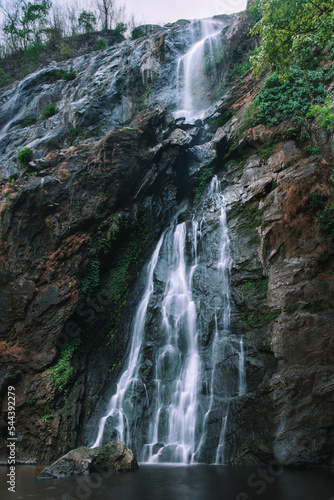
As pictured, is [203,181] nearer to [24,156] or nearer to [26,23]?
[24,156]

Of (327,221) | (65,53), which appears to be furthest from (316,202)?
(65,53)

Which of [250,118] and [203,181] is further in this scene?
[203,181]

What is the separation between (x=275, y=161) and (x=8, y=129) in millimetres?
22275

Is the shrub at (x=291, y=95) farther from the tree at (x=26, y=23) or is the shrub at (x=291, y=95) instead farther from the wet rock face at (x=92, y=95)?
the tree at (x=26, y=23)

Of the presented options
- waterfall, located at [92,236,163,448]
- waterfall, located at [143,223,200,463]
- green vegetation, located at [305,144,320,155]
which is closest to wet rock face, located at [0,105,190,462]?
waterfall, located at [92,236,163,448]

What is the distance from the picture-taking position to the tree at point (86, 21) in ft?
130

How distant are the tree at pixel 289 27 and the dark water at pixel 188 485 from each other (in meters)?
10.8

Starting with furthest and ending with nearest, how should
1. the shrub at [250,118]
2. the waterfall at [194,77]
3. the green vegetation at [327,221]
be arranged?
the waterfall at [194,77] → the shrub at [250,118] → the green vegetation at [327,221]

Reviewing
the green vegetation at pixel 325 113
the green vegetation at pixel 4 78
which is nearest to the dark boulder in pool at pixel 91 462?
the green vegetation at pixel 325 113

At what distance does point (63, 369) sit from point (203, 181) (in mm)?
10749

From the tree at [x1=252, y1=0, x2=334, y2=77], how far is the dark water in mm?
10812

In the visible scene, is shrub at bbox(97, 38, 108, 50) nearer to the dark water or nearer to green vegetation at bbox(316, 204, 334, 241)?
green vegetation at bbox(316, 204, 334, 241)

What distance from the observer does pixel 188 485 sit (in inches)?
264

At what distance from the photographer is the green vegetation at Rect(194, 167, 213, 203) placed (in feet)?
53.3
